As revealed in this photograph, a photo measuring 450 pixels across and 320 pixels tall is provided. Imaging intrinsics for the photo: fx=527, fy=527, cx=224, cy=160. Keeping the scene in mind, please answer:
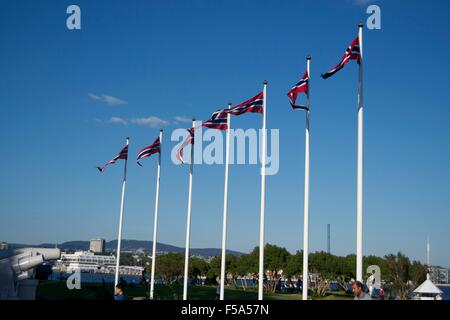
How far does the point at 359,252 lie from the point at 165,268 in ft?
295

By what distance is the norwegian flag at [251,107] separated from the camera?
29.7 m

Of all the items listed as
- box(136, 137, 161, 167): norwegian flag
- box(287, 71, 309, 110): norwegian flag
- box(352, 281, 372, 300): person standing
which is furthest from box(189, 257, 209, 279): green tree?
box(352, 281, 372, 300): person standing

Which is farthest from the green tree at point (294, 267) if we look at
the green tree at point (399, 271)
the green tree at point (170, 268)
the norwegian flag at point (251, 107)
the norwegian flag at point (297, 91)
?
the norwegian flag at point (297, 91)

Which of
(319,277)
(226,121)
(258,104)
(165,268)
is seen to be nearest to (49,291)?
(226,121)

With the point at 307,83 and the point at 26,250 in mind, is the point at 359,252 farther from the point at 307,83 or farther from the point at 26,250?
the point at 26,250

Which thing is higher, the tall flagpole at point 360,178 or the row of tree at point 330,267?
the tall flagpole at point 360,178

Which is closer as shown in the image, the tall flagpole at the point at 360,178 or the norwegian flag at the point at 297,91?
the tall flagpole at the point at 360,178

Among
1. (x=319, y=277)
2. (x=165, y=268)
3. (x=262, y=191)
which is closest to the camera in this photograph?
(x=262, y=191)

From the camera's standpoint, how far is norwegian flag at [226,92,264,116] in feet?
97.3

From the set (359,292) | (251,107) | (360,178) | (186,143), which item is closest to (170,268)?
(186,143)

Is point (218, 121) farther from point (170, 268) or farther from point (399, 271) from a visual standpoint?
point (170, 268)

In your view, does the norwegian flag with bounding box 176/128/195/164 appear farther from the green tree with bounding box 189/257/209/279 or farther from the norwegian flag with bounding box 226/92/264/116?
the green tree with bounding box 189/257/209/279

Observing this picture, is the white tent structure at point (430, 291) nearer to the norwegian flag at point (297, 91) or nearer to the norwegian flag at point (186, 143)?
the norwegian flag at point (297, 91)
